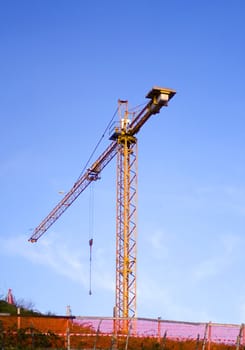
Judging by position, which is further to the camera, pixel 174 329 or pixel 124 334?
pixel 174 329

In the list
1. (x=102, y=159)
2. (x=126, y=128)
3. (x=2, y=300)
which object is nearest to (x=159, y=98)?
(x=126, y=128)

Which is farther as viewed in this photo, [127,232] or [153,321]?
[127,232]

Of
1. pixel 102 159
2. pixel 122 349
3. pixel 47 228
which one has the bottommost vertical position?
pixel 122 349

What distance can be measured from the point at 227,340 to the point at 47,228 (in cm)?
4044

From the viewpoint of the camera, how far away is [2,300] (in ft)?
113

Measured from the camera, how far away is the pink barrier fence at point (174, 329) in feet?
60.9

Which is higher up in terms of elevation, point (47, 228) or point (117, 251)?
point (47, 228)

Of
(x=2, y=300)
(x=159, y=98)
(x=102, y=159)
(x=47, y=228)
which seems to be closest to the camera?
(x=2, y=300)

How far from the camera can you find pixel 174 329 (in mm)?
19047

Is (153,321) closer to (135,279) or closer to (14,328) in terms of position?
(14,328)

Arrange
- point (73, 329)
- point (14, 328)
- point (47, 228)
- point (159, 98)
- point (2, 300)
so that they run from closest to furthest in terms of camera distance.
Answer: point (14, 328) < point (73, 329) < point (2, 300) < point (159, 98) < point (47, 228)

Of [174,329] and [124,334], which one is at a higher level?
[174,329]

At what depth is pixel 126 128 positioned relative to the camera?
1908 inches

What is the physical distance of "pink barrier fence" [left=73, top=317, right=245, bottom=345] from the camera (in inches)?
731
